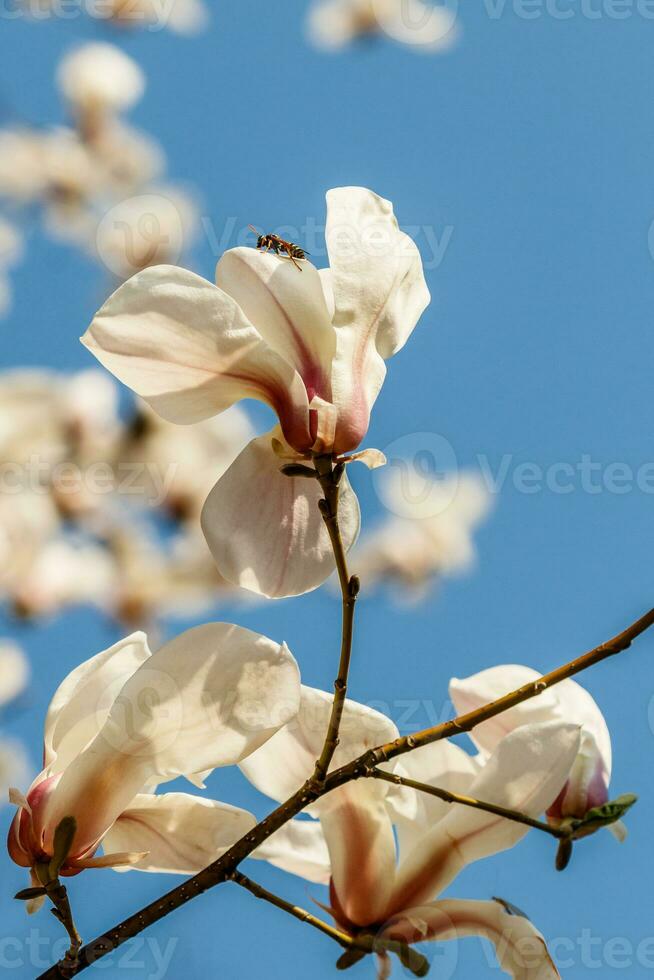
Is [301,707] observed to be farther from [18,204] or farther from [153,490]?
[18,204]

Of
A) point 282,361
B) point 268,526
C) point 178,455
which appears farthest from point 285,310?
point 178,455

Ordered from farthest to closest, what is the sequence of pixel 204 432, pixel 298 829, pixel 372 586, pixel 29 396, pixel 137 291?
1. pixel 372 586
2. pixel 204 432
3. pixel 29 396
4. pixel 298 829
5. pixel 137 291

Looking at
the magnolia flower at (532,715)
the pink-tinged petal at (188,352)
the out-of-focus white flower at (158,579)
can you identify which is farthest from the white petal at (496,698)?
the out-of-focus white flower at (158,579)

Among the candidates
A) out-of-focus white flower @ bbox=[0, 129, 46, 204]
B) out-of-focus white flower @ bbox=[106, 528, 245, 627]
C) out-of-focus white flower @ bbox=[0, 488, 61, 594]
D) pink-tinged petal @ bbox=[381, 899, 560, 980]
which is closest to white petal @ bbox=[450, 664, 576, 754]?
pink-tinged petal @ bbox=[381, 899, 560, 980]

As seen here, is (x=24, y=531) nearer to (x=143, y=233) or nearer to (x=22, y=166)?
(x=143, y=233)

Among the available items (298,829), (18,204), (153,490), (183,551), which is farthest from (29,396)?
(298,829)
